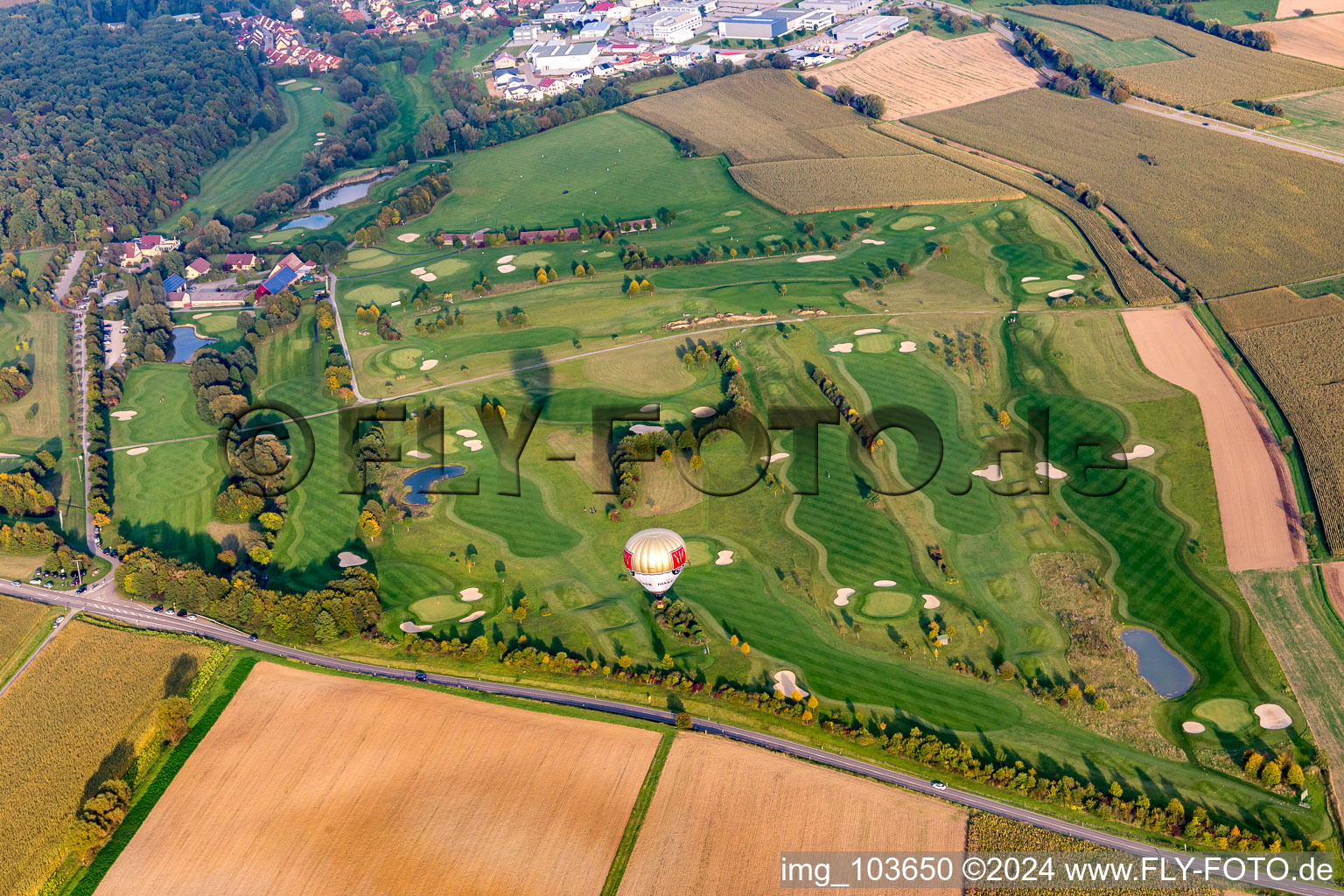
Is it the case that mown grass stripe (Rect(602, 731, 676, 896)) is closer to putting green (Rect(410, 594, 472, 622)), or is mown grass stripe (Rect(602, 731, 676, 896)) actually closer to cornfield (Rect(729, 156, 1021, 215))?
putting green (Rect(410, 594, 472, 622))

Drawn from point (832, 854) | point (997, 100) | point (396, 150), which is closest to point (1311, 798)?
point (832, 854)

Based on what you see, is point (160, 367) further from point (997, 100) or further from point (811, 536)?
point (997, 100)

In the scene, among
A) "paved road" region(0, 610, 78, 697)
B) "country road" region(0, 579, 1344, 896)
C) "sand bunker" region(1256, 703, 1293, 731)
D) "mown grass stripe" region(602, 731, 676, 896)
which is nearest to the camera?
"mown grass stripe" region(602, 731, 676, 896)

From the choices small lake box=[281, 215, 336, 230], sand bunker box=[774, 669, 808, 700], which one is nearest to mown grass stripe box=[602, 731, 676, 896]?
sand bunker box=[774, 669, 808, 700]

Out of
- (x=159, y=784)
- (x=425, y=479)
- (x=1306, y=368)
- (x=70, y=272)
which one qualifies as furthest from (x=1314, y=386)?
(x=70, y=272)

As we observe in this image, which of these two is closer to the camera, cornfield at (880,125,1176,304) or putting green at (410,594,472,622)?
putting green at (410,594,472,622)

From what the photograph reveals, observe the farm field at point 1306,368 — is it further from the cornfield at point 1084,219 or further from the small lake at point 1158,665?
the small lake at point 1158,665
